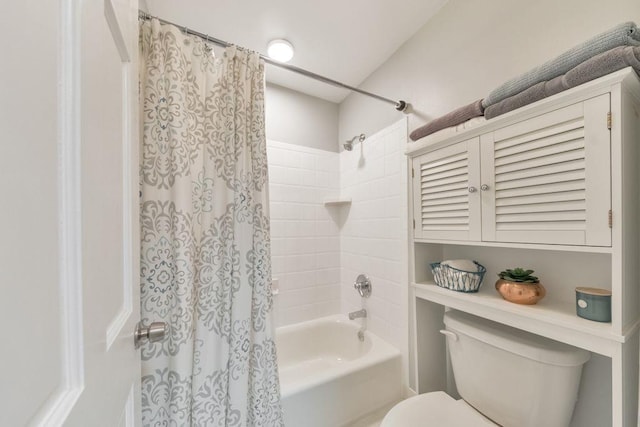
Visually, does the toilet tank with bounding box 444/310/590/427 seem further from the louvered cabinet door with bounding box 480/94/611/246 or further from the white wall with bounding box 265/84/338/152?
the white wall with bounding box 265/84/338/152

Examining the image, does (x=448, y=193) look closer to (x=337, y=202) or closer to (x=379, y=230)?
(x=379, y=230)

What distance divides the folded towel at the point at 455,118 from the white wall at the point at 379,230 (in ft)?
1.01

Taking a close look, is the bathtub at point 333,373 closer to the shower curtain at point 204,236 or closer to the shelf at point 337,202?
the shower curtain at point 204,236

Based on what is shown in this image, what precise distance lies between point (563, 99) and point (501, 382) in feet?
3.38

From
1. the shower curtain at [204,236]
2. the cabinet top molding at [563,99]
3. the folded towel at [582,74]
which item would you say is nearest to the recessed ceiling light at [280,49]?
the shower curtain at [204,236]

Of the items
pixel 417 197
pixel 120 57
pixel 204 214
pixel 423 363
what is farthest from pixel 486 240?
pixel 120 57

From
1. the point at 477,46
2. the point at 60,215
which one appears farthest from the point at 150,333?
the point at 477,46

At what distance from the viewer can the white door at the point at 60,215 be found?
0.76ft

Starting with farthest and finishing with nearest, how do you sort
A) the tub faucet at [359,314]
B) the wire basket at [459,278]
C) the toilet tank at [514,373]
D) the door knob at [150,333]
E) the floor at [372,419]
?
Result: 1. the tub faucet at [359,314]
2. the floor at [372,419]
3. the wire basket at [459,278]
4. the toilet tank at [514,373]
5. the door knob at [150,333]

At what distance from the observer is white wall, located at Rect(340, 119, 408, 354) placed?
5.13 ft

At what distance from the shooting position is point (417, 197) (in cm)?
132

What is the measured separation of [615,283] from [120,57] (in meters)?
1.38

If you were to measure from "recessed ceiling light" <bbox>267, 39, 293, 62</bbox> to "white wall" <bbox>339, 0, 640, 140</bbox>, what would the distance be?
2.11ft

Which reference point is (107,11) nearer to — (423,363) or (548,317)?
(548,317)
